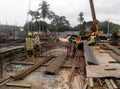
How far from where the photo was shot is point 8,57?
13.9 meters

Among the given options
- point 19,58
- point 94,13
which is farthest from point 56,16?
point 19,58

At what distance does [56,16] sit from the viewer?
261ft

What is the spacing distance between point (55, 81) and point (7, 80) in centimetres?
187

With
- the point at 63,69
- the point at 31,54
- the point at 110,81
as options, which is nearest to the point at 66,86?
the point at 110,81

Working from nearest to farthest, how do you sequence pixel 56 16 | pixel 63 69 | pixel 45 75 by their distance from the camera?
pixel 45 75 → pixel 63 69 → pixel 56 16

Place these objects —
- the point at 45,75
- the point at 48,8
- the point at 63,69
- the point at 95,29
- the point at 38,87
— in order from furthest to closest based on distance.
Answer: the point at 48,8
the point at 95,29
the point at 63,69
the point at 45,75
the point at 38,87

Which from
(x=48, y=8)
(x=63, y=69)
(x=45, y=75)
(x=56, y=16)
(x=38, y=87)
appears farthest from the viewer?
(x=56, y=16)

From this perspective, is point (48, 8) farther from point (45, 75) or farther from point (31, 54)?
point (45, 75)

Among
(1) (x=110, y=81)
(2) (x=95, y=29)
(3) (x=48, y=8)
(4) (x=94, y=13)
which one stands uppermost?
(3) (x=48, y=8)

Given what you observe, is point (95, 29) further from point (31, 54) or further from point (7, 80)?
point (7, 80)

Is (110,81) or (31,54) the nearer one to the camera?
(110,81)

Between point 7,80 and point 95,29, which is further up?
point 95,29

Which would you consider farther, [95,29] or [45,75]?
[95,29]

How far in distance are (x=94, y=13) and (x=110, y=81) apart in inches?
618
